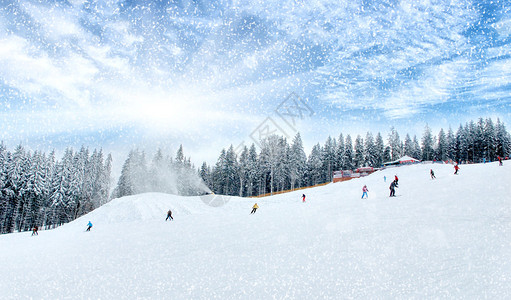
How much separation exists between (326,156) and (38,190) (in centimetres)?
7319

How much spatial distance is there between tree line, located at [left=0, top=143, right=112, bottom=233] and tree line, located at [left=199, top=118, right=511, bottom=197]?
34871mm

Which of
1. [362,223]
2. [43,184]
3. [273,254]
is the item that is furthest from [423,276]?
[43,184]

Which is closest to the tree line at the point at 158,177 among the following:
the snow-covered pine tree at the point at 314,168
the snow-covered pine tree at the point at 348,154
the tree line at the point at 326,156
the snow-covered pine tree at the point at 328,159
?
the tree line at the point at 326,156

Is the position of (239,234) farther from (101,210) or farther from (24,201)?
(24,201)

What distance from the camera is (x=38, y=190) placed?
53062mm

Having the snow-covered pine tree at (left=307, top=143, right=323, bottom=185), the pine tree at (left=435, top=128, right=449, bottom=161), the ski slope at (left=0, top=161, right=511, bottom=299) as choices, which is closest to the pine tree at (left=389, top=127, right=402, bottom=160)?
the pine tree at (left=435, top=128, right=449, bottom=161)

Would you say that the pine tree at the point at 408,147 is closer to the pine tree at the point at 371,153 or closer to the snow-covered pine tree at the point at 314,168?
the pine tree at the point at 371,153

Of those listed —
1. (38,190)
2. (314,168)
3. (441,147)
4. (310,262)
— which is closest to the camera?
(310,262)

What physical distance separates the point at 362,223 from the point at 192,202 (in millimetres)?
34151

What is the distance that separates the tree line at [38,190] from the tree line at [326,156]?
114ft

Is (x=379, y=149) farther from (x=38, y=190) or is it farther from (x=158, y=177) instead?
(x=38, y=190)

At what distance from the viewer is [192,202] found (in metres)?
43.2

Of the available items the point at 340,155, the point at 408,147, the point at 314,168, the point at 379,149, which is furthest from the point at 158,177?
the point at 408,147

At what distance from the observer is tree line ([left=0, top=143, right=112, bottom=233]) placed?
5038 cm
